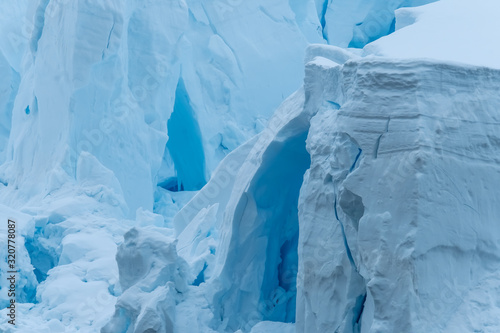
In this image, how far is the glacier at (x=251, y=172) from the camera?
330cm

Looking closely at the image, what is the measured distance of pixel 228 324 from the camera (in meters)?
5.01

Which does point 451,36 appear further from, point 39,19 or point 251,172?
point 39,19

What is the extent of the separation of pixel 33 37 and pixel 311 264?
656 centimetres

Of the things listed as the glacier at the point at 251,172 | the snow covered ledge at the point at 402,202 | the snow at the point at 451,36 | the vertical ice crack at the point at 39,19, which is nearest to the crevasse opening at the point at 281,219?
the glacier at the point at 251,172

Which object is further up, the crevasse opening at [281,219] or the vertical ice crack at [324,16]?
the crevasse opening at [281,219]

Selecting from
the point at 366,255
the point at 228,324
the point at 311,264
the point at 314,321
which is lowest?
the point at 228,324

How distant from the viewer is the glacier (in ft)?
10.8

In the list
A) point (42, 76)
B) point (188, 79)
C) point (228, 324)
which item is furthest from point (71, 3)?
point (228, 324)

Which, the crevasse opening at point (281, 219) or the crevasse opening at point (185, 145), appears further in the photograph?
the crevasse opening at point (185, 145)

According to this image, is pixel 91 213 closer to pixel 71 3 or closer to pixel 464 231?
pixel 71 3

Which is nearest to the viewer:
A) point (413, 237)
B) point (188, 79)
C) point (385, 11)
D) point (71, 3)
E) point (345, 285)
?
point (413, 237)

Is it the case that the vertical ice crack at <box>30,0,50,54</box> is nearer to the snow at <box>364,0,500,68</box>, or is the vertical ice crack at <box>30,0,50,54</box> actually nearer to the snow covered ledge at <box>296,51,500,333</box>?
the snow at <box>364,0,500,68</box>

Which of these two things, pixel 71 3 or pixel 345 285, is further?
pixel 71 3

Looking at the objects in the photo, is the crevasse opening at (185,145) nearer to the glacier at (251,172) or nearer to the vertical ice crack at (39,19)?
the glacier at (251,172)
